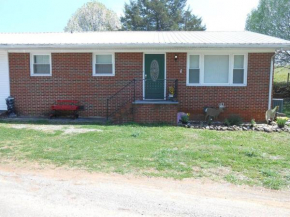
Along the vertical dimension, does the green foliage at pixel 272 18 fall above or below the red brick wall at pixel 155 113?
above

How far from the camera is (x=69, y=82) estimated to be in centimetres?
1118

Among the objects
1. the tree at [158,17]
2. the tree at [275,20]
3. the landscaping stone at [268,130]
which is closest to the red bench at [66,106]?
the landscaping stone at [268,130]

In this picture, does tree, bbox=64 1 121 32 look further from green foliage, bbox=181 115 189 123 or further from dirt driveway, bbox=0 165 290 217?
dirt driveway, bbox=0 165 290 217

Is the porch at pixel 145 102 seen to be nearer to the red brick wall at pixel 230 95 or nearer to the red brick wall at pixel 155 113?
the red brick wall at pixel 155 113

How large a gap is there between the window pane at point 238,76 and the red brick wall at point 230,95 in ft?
0.91

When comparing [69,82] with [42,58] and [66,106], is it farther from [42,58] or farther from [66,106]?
[42,58]

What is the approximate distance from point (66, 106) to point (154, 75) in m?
3.75

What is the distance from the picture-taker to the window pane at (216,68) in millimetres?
10984

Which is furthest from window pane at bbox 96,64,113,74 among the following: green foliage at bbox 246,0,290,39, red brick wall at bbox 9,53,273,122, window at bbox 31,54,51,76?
green foliage at bbox 246,0,290,39

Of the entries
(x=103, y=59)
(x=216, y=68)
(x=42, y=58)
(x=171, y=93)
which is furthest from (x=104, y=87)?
(x=216, y=68)

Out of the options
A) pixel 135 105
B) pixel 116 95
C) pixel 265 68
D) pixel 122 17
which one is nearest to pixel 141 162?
pixel 135 105

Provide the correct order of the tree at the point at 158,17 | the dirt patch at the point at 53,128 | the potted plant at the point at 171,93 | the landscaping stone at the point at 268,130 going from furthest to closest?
1. the tree at the point at 158,17
2. the potted plant at the point at 171,93
3. the landscaping stone at the point at 268,130
4. the dirt patch at the point at 53,128

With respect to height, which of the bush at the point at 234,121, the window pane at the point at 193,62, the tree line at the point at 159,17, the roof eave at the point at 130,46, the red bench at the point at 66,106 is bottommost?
the bush at the point at 234,121

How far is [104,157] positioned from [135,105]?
4325mm
